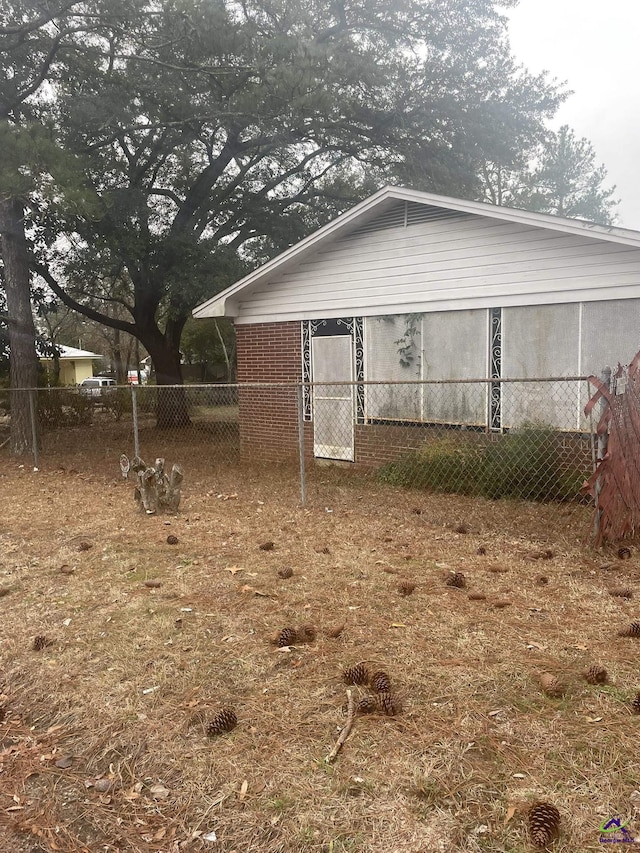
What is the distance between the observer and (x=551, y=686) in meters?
3.04

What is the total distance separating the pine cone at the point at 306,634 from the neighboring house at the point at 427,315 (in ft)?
11.0

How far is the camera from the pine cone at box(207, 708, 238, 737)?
2848mm

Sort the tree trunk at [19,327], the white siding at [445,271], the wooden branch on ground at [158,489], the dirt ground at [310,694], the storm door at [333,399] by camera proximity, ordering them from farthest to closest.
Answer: the tree trunk at [19,327], the storm door at [333,399], the white siding at [445,271], the wooden branch on ground at [158,489], the dirt ground at [310,694]

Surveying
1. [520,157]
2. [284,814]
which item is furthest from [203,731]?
[520,157]

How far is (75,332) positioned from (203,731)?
5231 centimetres

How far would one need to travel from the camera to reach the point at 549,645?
359cm

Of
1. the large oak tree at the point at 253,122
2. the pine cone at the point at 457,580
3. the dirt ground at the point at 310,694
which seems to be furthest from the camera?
the large oak tree at the point at 253,122

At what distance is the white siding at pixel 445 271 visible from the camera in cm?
738

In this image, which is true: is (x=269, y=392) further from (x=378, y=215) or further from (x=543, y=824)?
(x=543, y=824)

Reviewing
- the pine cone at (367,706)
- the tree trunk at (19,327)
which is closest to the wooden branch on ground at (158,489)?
the pine cone at (367,706)

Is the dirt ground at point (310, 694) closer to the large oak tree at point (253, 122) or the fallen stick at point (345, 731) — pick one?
the fallen stick at point (345, 731)

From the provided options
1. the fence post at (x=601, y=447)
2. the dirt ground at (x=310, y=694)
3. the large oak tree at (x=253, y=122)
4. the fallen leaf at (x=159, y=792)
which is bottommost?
the fallen leaf at (x=159, y=792)

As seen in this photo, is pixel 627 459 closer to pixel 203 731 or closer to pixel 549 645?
pixel 549 645

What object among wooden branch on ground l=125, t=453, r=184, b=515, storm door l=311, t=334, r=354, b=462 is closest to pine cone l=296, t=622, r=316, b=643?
wooden branch on ground l=125, t=453, r=184, b=515
